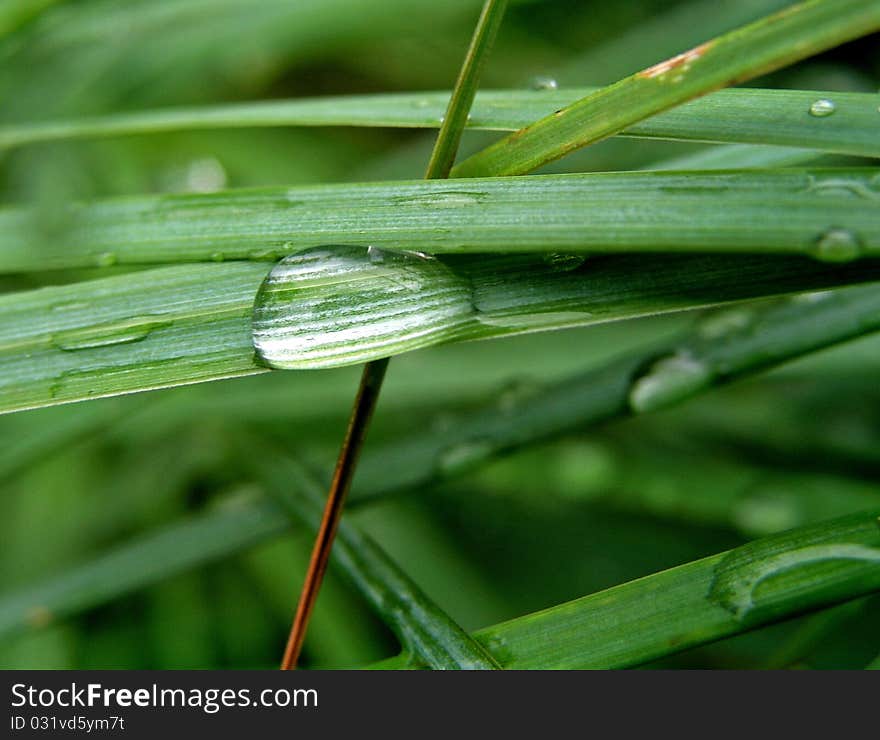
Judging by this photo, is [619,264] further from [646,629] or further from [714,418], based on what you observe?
[714,418]

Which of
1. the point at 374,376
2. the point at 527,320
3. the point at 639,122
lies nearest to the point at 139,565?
the point at 374,376

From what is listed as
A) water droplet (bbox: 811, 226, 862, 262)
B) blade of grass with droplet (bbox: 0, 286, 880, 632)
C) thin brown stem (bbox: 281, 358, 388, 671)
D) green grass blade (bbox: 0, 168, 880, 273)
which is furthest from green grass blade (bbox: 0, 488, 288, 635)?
water droplet (bbox: 811, 226, 862, 262)

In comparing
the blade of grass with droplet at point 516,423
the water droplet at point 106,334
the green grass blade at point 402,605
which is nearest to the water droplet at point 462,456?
the blade of grass with droplet at point 516,423

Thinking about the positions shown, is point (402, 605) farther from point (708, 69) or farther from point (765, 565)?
point (708, 69)

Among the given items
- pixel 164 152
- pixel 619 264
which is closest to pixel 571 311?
pixel 619 264

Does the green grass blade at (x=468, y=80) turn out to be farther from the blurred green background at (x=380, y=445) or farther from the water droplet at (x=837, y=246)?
the blurred green background at (x=380, y=445)

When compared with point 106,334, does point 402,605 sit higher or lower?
lower

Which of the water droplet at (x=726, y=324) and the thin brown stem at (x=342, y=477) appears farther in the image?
the water droplet at (x=726, y=324)
